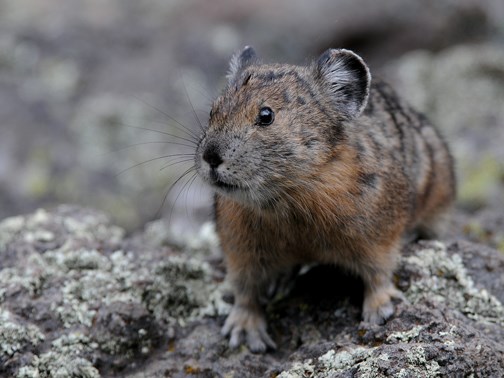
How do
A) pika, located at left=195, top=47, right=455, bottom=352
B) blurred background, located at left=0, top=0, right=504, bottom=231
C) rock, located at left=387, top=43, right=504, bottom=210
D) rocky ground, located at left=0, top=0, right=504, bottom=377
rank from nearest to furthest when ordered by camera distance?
pika, located at left=195, top=47, right=455, bottom=352, rocky ground, located at left=0, top=0, right=504, bottom=377, rock, located at left=387, top=43, right=504, bottom=210, blurred background, located at left=0, top=0, right=504, bottom=231

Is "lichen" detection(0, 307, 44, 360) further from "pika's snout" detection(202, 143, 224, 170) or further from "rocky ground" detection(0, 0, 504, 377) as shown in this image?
"pika's snout" detection(202, 143, 224, 170)

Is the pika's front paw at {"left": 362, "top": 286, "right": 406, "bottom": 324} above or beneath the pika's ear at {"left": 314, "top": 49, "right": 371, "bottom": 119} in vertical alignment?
beneath

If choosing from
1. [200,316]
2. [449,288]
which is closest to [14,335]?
[200,316]

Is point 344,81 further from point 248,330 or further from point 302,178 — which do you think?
point 248,330

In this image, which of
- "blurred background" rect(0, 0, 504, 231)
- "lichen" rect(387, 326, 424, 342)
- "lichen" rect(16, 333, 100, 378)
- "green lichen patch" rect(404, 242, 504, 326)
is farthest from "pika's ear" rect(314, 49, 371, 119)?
"blurred background" rect(0, 0, 504, 231)

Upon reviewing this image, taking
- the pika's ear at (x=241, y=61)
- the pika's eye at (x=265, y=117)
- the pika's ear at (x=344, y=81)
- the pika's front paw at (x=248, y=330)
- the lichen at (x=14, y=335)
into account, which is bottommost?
the pika's front paw at (x=248, y=330)

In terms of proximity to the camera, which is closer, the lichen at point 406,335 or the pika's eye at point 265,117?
the lichen at point 406,335

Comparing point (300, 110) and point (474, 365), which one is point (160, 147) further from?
point (474, 365)

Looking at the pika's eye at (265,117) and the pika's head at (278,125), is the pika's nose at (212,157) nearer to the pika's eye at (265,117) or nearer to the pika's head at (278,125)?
the pika's head at (278,125)

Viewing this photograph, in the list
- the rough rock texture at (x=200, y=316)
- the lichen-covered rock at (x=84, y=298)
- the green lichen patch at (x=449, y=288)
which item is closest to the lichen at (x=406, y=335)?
the rough rock texture at (x=200, y=316)
